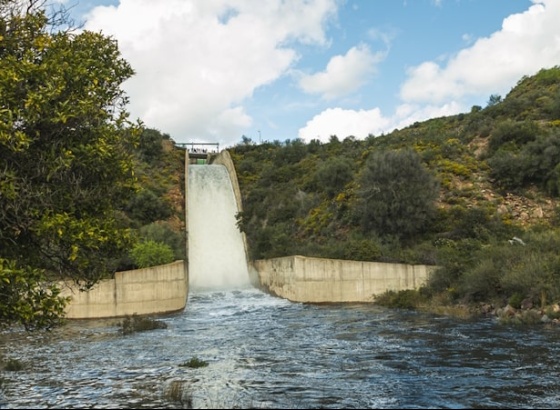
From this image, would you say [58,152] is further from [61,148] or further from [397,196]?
[397,196]

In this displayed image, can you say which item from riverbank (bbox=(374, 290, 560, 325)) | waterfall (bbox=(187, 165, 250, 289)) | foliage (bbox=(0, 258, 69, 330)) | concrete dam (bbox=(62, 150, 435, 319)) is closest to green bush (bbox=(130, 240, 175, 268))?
concrete dam (bbox=(62, 150, 435, 319))

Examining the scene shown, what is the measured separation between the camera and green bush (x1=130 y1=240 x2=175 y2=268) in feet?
90.4

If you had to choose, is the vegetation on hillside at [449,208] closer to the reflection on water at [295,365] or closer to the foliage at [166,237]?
the reflection on water at [295,365]

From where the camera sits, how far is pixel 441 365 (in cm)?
1212

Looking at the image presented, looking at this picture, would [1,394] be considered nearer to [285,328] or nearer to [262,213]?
[285,328]

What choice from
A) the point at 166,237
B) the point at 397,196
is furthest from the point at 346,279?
the point at 166,237

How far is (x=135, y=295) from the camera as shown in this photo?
25.6 m

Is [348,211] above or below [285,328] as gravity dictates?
above

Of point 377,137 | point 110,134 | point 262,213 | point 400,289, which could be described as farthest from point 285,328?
point 377,137

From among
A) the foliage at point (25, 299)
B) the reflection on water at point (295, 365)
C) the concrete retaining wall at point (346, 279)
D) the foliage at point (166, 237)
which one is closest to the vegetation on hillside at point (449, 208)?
the concrete retaining wall at point (346, 279)

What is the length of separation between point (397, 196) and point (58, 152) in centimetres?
2369

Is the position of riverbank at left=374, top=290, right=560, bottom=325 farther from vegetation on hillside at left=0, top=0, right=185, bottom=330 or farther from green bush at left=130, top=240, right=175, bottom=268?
vegetation on hillside at left=0, top=0, right=185, bottom=330

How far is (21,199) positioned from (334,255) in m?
21.9

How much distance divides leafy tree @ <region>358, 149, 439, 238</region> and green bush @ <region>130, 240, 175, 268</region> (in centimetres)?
1160
